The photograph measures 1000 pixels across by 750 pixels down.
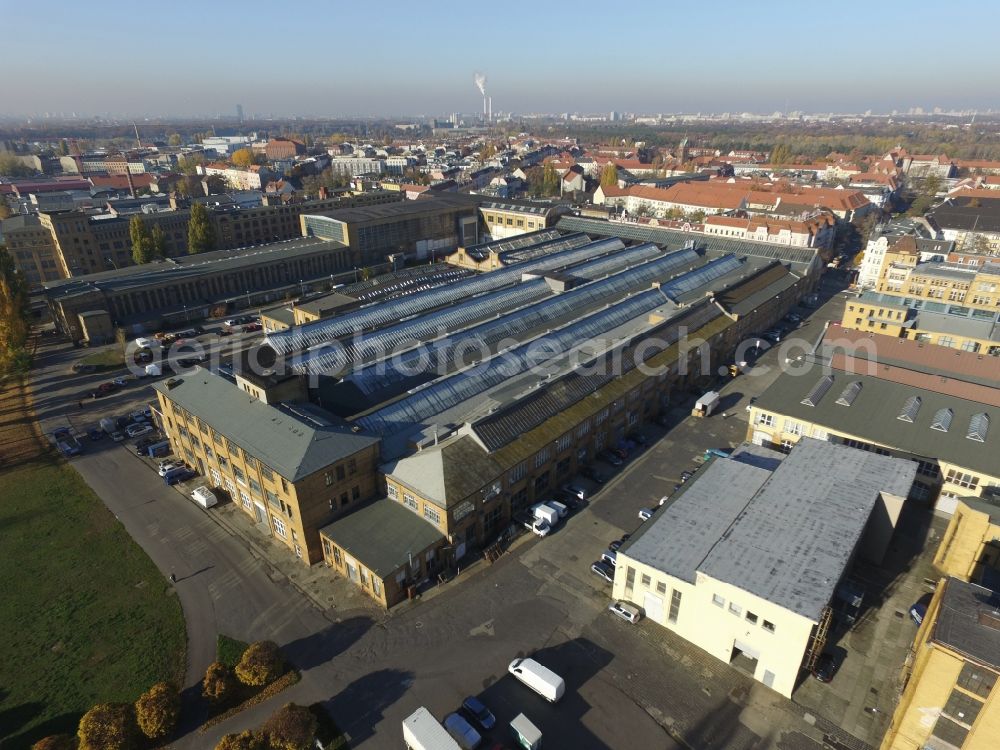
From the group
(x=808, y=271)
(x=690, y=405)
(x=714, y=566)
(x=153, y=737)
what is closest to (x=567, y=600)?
(x=714, y=566)

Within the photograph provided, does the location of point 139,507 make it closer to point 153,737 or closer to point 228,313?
point 153,737

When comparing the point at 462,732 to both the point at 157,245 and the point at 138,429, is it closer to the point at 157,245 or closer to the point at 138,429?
the point at 138,429

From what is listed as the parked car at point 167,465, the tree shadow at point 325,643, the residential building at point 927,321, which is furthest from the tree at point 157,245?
the residential building at point 927,321

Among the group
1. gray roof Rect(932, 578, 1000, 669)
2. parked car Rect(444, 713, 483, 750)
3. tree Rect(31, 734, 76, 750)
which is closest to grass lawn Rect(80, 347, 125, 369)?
tree Rect(31, 734, 76, 750)

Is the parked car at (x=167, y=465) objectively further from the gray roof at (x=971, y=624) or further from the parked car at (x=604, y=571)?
the gray roof at (x=971, y=624)

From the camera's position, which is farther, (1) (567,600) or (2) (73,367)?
(2) (73,367)

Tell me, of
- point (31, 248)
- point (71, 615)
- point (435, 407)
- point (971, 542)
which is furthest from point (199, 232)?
point (971, 542)

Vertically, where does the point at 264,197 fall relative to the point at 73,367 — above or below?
above
